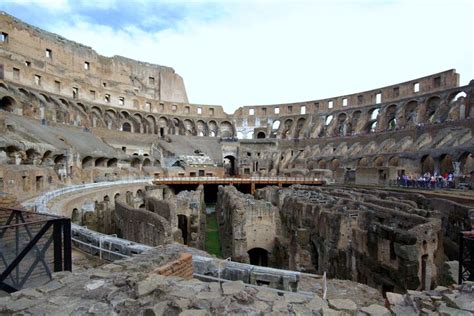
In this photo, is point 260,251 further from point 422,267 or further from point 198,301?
point 198,301

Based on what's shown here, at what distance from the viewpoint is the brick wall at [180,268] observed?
5062mm

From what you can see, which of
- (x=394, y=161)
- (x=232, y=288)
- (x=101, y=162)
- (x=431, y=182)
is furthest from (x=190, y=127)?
(x=232, y=288)

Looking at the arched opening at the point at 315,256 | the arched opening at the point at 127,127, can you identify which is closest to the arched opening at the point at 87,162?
the arched opening at the point at 127,127

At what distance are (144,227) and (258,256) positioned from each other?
6116mm

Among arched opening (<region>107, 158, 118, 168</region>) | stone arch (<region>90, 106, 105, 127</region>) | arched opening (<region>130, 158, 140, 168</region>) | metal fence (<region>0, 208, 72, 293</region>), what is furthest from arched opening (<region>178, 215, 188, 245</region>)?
stone arch (<region>90, 106, 105, 127</region>)

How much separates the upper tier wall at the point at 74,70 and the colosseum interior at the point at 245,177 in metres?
0.21

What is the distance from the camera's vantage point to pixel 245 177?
40.9 meters

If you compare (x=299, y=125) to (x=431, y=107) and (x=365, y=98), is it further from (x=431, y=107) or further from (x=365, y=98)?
(x=431, y=107)

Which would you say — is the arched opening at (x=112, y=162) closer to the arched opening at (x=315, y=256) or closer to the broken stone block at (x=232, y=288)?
the arched opening at (x=315, y=256)

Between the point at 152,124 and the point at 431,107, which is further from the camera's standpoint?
the point at 152,124

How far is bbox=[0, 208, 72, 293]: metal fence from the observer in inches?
181

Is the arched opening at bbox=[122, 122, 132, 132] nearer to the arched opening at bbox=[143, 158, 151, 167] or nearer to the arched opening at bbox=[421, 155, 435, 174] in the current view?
the arched opening at bbox=[143, 158, 151, 167]

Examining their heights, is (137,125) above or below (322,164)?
above

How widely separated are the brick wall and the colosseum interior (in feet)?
0.76
